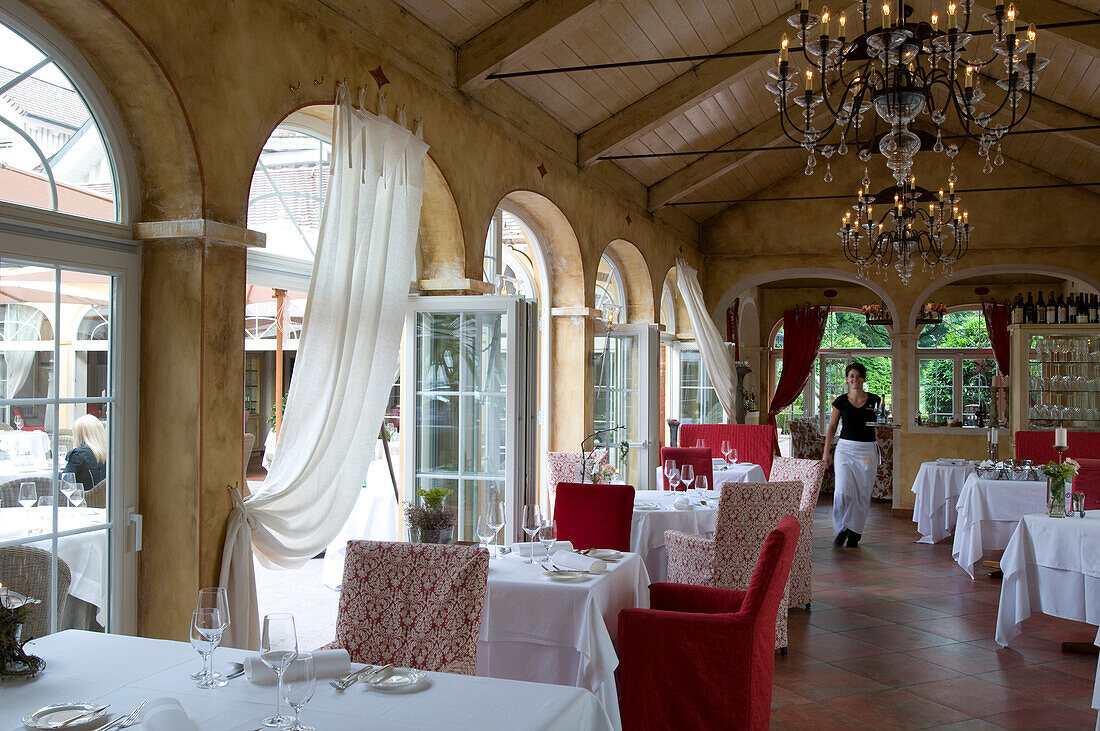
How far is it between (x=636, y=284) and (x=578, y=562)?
6.59m

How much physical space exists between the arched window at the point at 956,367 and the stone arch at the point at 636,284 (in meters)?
6.83

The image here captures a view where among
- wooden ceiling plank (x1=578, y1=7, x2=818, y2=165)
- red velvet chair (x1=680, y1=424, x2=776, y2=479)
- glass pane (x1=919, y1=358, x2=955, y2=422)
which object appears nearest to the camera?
wooden ceiling plank (x1=578, y1=7, x2=818, y2=165)

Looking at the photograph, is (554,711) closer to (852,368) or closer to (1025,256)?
(852,368)

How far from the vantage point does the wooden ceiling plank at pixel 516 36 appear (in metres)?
5.60

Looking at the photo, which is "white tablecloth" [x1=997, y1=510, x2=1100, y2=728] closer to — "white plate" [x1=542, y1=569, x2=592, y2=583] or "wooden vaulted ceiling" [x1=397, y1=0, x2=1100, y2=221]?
"white plate" [x1=542, y1=569, x2=592, y2=583]

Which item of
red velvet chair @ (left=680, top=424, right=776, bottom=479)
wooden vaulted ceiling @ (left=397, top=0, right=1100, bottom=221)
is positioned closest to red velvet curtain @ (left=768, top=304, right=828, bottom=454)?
wooden vaulted ceiling @ (left=397, top=0, right=1100, bottom=221)

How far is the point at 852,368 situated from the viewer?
28.8 feet

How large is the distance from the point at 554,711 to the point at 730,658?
1658mm

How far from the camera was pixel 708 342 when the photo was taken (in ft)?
36.7

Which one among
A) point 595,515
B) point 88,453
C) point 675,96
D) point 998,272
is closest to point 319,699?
point 88,453

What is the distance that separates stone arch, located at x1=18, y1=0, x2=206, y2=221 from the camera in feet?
10.9

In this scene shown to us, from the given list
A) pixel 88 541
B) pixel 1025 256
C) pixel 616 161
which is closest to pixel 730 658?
pixel 88 541

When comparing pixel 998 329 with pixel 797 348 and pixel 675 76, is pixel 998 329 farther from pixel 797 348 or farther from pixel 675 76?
pixel 675 76

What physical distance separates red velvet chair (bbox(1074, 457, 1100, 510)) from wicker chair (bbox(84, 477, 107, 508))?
6.24 m
